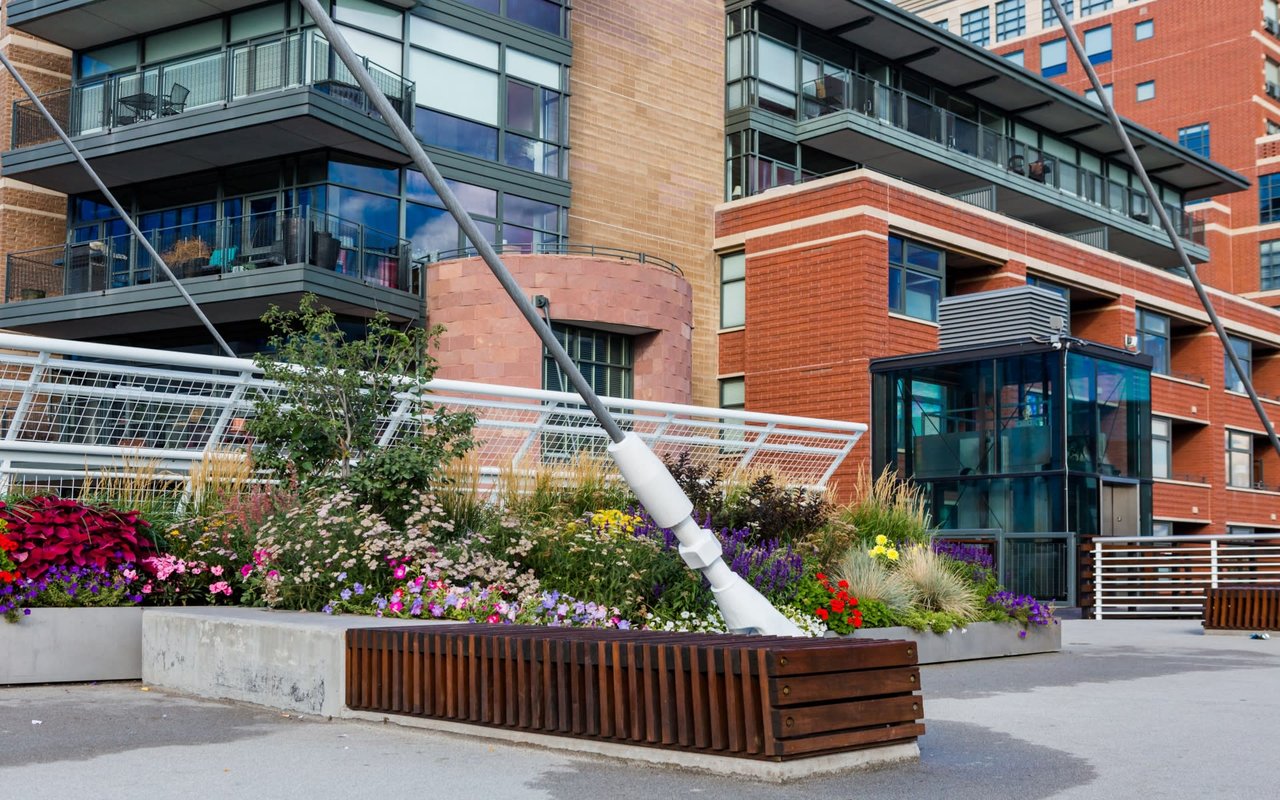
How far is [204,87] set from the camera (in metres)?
26.9

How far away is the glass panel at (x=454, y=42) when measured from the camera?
27.5m

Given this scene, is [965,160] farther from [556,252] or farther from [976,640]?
[976,640]

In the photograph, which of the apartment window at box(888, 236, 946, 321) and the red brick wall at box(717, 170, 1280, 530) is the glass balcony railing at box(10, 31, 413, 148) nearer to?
the red brick wall at box(717, 170, 1280, 530)

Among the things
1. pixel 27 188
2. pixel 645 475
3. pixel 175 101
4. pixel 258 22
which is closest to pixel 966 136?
pixel 258 22

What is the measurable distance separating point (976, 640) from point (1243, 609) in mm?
5320

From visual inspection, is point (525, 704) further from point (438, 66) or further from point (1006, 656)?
point (438, 66)

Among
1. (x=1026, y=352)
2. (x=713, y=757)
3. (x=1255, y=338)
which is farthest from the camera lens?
(x=1255, y=338)

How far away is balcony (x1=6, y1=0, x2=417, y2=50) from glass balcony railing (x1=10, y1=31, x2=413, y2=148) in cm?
87

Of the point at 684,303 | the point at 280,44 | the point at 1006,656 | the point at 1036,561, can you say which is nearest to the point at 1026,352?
the point at 1036,561

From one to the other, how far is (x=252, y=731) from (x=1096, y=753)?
4.77 meters

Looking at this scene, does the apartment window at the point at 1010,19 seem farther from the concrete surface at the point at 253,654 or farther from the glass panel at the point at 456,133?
the concrete surface at the point at 253,654

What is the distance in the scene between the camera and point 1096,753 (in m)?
7.34

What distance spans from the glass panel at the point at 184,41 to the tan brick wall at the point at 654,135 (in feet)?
25.1

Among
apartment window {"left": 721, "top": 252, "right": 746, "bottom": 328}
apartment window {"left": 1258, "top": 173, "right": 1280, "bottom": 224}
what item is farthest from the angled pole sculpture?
apartment window {"left": 1258, "top": 173, "right": 1280, "bottom": 224}
